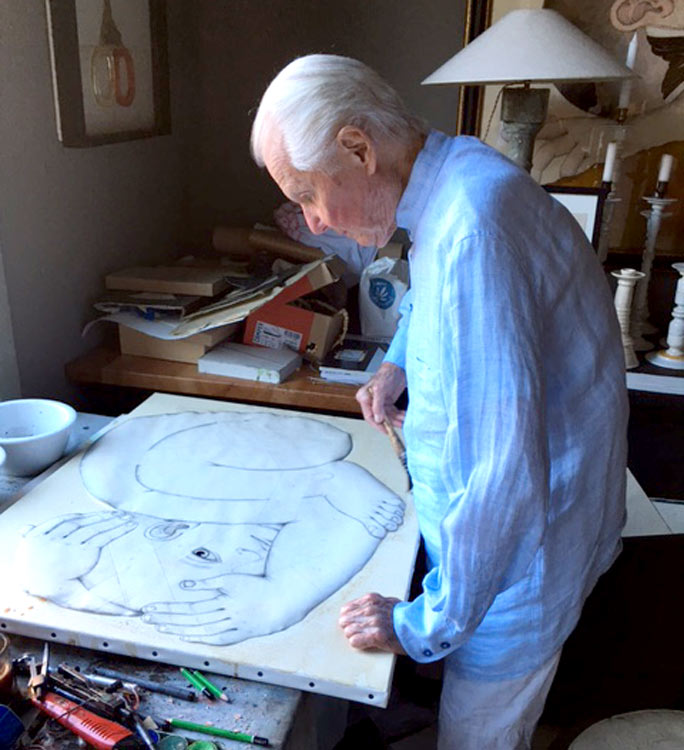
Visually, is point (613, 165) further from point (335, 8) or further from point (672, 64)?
point (335, 8)

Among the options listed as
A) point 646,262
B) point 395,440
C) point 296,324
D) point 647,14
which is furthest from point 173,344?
point 647,14

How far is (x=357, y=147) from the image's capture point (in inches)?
29.6

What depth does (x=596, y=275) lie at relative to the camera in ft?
2.68

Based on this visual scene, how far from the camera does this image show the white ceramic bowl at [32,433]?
3.68ft

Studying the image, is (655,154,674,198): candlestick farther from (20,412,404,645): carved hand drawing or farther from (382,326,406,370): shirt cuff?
(20,412,404,645): carved hand drawing

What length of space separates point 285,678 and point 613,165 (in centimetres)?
148

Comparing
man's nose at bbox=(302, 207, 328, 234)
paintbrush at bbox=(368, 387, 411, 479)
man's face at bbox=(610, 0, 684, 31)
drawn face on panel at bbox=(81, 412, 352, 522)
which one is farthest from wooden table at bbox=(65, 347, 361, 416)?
man's face at bbox=(610, 0, 684, 31)

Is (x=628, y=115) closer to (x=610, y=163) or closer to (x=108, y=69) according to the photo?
(x=610, y=163)

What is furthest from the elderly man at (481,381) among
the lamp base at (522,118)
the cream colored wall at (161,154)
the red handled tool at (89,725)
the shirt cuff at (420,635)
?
the lamp base at (522,118)

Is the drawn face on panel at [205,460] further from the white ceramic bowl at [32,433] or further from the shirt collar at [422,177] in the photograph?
the shirt collar at [422,177]

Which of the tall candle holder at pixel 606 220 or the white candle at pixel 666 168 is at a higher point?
the white candle at pixel 666 168

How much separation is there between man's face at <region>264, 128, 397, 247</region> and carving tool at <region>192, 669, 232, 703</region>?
530 mm

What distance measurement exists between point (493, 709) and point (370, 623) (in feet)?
0.93

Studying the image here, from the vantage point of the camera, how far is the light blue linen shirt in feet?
2.20
